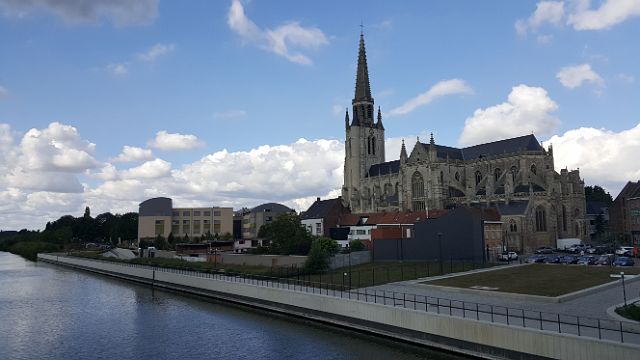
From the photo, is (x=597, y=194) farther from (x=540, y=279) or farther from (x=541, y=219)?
(x=540, y=279)

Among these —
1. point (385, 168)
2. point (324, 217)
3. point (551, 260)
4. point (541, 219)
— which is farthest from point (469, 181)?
point (551, 260)

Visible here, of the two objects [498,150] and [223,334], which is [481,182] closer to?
[498,150]

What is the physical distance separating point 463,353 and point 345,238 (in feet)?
214

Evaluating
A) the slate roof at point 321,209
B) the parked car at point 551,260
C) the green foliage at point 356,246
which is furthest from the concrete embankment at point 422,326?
the slate roof at point 321,209

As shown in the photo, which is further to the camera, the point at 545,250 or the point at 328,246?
the point at 545,250

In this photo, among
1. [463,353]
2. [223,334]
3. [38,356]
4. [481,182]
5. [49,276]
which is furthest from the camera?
[481,182]

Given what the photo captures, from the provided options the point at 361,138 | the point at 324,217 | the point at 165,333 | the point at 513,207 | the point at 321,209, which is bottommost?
the point at 165,333

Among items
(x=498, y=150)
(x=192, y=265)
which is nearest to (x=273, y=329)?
(x=192, y=265)

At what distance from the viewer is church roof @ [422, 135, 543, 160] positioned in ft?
320

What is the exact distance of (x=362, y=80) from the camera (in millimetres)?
131375

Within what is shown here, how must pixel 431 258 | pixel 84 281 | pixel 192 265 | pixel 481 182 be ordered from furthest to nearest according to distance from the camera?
1. pixel 481 182
2. pixel 84 281
3. pixel 192 265
4. pixel 431 258

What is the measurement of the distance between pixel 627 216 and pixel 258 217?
107m

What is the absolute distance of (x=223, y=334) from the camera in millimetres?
35969

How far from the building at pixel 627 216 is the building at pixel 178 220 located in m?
98.1
